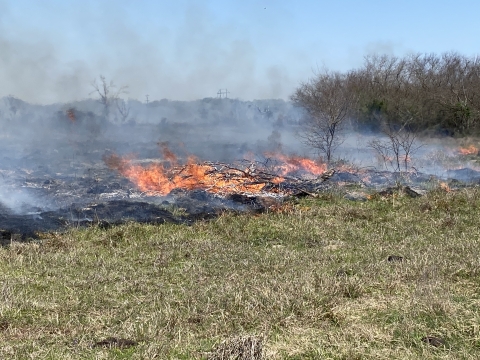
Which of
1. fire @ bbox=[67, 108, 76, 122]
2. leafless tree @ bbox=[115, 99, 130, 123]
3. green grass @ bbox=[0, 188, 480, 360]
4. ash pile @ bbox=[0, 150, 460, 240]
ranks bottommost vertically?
green grass @ bbox=[0, 188, 480, 360]

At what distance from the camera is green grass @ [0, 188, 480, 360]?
176 inches

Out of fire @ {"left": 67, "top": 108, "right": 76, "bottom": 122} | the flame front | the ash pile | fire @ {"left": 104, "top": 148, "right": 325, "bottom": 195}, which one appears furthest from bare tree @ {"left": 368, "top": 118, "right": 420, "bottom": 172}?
fire @ {"left": 67, "top": 108, "right": 76, "bottom": 122}

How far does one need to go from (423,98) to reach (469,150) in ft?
19.6

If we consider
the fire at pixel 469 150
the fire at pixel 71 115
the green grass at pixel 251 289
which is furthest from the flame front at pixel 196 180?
the fire at pixel 71 115

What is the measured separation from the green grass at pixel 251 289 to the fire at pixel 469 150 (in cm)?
1589

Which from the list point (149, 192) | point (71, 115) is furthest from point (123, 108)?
point (149, 192)

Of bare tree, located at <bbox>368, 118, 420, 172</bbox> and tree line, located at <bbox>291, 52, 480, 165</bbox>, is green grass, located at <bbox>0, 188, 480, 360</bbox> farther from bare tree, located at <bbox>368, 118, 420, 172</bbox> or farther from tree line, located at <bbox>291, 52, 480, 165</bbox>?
tree line, located at <bbox>291, 52, 480, 165</bbox>

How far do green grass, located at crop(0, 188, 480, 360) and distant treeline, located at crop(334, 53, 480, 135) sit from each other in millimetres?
17120

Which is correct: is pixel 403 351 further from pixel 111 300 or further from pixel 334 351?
pixel 111 300

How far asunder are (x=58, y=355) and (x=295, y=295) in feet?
8.11

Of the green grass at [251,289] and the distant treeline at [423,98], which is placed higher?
the distant treeline at [423,98]

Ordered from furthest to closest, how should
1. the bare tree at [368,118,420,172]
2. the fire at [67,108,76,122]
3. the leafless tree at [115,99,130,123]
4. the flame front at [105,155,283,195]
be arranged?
the leafless tree at [115,99,130,123] → the fire at [67,108,76,122] → the bare tree at [368,118,420,172] → the flame front at [105,155,283,195]

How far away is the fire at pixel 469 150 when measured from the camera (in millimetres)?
24523

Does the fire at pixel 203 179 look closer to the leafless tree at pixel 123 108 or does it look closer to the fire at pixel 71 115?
the fire at pixel 71 115
